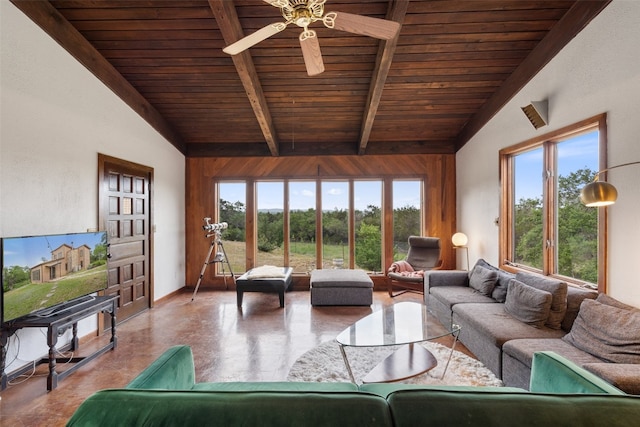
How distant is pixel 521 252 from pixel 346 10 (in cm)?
360

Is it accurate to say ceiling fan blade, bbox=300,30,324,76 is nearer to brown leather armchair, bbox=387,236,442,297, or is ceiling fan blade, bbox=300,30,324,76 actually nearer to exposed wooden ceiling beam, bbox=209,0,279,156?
exposed wooden ceiling beam, bbox=209,0,279,156

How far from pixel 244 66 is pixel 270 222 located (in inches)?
120

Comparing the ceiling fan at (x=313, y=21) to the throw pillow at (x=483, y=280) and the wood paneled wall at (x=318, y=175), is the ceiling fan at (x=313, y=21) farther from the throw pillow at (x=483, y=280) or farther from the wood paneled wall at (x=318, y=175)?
the wood paneled wall at (x=318, y=175)

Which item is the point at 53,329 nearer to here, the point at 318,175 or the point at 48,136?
the point at 48,136

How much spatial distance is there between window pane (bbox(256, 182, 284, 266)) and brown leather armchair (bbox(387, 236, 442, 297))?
6.88 feet

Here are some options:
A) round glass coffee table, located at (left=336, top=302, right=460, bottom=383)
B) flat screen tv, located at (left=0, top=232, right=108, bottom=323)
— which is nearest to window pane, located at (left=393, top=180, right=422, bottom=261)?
round glass coffee table, located at (left=336, top=302, right=460, bottom=383)

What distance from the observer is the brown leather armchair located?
5.06m

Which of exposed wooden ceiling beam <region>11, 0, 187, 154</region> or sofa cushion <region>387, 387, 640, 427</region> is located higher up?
exposed wooden ceiling beam <region>11, 0, 187, 154</region>

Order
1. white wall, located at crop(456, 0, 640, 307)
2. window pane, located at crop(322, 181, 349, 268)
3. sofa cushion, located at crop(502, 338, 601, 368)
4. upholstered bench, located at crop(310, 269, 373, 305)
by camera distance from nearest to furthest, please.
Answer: sofa cushion, located at crop(502, 338, 601, 368), white wall, located at crop(456, 0, 640, 307), upholstered bench, located at crop(310, 269, 373, 305), window pane, located at crop(322, 181, 349, 268)

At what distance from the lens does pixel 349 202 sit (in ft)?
19.3

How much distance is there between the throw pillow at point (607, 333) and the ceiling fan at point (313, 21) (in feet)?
8.24

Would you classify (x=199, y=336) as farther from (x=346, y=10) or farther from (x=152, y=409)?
(x=346, y=10)

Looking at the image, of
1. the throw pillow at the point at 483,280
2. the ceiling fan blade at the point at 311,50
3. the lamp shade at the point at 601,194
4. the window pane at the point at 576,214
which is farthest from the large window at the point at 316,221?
the lamp shade at the point at 601,194

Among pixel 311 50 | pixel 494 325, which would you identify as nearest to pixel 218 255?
pixel 311 50
